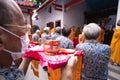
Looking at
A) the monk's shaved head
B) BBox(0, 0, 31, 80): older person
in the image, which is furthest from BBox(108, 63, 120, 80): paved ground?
the monk's shaved head

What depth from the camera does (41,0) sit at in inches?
691

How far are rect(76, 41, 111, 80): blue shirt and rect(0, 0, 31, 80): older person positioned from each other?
1.21 m

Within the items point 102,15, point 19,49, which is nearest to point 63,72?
point 19,49

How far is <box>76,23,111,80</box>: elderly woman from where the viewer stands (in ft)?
6.74

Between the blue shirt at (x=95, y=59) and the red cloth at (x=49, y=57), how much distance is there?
96 centimetres

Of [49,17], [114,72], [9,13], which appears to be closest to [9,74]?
[9,13]

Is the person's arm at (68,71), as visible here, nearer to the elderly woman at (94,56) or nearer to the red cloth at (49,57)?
the red cloth at (49,57)

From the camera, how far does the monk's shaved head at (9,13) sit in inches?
33.0

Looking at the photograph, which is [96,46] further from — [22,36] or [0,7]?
[0,7]

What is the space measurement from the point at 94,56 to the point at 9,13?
140cm

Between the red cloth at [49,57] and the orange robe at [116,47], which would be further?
the orange robe at [116,47]

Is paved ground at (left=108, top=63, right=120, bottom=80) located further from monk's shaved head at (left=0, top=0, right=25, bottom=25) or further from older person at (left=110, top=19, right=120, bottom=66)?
monk's shaved head at (left=0, top=0, right=25, bottom=25)

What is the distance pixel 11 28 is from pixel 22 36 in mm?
85

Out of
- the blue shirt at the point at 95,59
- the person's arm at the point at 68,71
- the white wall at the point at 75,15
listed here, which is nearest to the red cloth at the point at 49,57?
the person's arm at the point at 68,71
